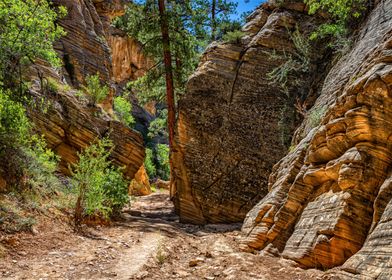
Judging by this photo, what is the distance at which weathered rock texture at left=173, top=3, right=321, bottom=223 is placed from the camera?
42.5ft

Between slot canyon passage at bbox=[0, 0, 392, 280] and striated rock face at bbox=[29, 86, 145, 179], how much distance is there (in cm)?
6

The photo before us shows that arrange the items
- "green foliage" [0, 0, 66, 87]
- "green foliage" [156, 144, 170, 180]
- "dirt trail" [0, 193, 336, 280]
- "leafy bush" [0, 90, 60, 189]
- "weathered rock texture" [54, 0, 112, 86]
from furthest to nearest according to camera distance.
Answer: "green foliage" [156, 144, 170, 180] < "weathered rock texture" [54, 0, 112, 86] < "leafy bush" [0, 90, 60, 189] < "green foliage" [0, 0, 66, 87] < "dirt trail" [0, 193, 336, 280]

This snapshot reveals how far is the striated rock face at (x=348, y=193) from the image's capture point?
16.3ft

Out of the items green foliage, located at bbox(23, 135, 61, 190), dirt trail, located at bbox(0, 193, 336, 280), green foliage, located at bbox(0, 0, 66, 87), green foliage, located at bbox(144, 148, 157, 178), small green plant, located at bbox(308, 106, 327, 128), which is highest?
green foliage, located at bbox(0, 0, 66, 87)

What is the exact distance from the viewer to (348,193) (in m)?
5.66

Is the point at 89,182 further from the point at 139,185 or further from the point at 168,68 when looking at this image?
the point at 139,185

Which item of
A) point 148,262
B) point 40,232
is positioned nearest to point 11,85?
point 40,232

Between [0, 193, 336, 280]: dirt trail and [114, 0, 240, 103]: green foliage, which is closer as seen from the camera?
[0, 193, 336, 280]: dirt trail

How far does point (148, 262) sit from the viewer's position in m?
6.79

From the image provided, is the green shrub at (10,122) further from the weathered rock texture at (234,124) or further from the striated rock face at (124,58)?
the striated rock face at (124,58)

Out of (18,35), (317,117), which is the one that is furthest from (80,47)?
(317,117)

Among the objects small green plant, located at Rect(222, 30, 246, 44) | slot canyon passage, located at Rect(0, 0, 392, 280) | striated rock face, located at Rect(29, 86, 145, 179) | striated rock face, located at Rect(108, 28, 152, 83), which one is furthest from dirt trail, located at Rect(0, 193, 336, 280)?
striated rock face, located at Rect(108, 28, 152, 83)

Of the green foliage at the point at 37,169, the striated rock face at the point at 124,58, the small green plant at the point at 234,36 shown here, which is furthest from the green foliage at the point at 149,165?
the green foliage at the point at 37,169

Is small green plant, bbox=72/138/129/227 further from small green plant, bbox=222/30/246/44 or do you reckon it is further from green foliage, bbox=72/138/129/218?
small green plant, bbox=222/30/246/44
